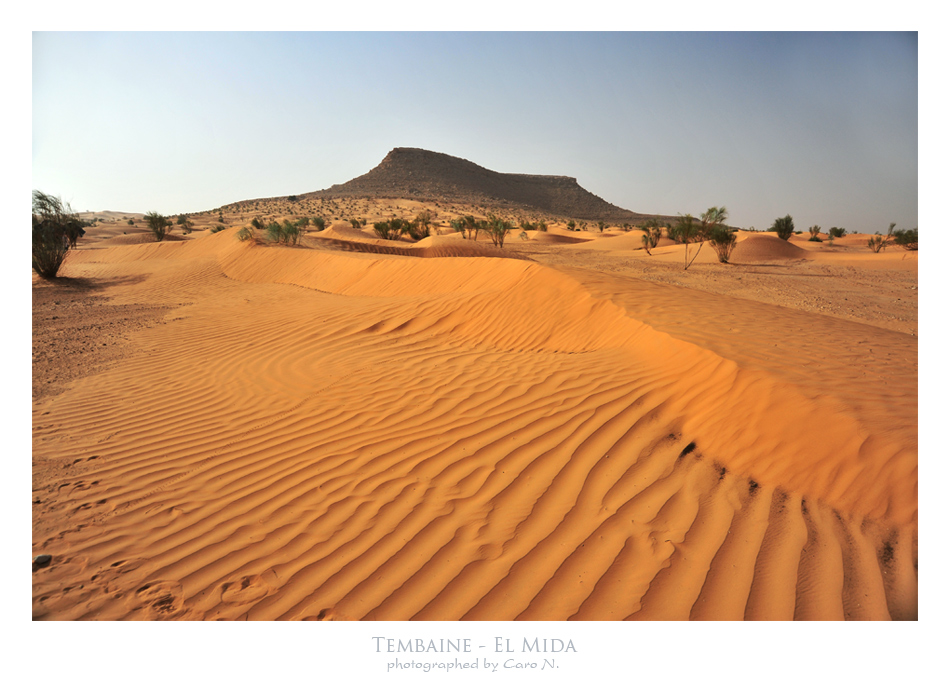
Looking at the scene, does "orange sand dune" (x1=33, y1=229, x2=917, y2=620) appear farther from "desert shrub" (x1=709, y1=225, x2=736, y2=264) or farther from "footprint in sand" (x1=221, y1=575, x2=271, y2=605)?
"desert shrub" (x1=709, y1=225, x2=736, y2=264)

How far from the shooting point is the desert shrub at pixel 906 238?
2373 cm

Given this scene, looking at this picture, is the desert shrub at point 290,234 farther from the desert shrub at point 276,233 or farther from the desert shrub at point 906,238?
the desert shrub at point 906,238

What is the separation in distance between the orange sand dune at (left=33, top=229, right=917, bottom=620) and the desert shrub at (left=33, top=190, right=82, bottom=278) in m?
11.1

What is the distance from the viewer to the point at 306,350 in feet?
20.5

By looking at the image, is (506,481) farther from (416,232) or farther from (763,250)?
(416,232)

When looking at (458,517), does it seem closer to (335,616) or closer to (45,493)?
(335,616)

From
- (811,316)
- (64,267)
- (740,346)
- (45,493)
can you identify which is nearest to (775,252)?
(811,316)

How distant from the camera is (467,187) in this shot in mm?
78250

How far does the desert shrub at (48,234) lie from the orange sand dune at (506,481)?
11.1 metres

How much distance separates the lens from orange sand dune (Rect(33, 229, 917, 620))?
217cm

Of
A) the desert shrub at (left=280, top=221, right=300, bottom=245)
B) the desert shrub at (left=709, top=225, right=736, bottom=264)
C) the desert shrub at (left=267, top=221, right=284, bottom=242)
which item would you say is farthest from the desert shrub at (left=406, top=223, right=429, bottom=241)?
the desert shrub at (left=709, top=225, right=736, bottom=264)

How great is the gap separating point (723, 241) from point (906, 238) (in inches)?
529

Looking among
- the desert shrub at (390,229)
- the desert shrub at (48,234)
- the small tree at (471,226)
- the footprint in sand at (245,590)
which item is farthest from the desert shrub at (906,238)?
the desert shrub at (48,234)

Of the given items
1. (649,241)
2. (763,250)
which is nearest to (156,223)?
(649,241)
